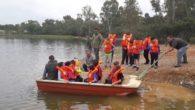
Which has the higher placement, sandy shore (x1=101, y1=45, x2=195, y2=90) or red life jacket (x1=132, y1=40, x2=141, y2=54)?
red life jacket (x1=132, y1=40, x2=141, y2=54)

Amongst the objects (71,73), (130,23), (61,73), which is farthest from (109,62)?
(130,23)

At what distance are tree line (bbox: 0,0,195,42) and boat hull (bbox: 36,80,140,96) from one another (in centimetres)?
2373

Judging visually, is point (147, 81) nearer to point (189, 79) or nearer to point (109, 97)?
point (189, 79)

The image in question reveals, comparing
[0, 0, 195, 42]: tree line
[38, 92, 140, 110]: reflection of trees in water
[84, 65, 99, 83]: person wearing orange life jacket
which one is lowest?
[38, 92, 140, 110]: reflection of trees in water

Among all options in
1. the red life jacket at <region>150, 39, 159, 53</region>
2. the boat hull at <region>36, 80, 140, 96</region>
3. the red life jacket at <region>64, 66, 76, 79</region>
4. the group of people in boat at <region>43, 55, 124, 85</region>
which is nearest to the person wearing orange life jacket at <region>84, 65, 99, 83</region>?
the group of people in boat at <region>43, 55, 124, 85</region>

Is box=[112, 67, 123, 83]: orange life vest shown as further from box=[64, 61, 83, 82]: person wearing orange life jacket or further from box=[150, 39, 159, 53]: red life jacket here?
box=[150, 39, 159, 53]: red life jacket

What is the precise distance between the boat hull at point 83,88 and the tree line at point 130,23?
2373 cm

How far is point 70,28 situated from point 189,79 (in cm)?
9321

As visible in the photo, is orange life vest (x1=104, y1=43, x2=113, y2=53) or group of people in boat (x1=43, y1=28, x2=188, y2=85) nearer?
group of people in boat (x1=43, y1=28, x2=188, y2=85)

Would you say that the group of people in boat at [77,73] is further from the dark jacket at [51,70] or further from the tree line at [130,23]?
the tree line at [130,23]

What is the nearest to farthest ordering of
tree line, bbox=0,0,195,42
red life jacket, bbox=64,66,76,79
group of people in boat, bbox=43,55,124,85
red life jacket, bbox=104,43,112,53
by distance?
group of people in boat, bbox=43,55,124,85 → red life jacket, bbox=64,66,76,79 → red life jacket, bbox=104,43,112,53 → tree line, bbox=0,0,195,42

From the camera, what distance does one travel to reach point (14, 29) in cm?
→ 14450

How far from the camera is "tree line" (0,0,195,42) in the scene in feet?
135

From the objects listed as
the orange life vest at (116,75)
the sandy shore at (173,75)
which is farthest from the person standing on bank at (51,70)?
the sandy shore at (173,75)
